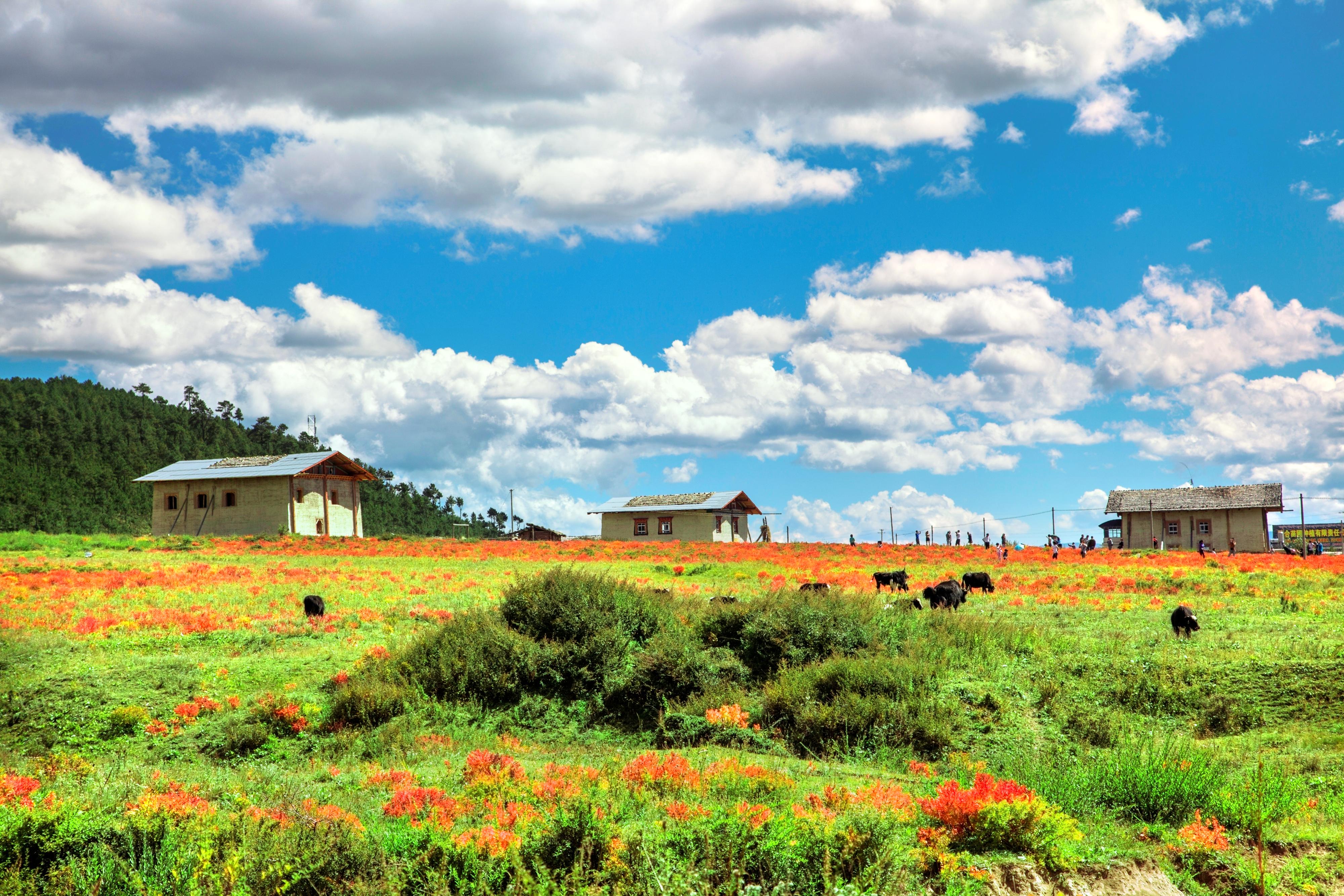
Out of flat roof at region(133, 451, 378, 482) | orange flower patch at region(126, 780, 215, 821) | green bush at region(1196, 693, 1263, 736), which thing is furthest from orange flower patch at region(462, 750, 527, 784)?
flat roof at region(133, 451, 378, 482)

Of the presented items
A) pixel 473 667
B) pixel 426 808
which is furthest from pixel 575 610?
pixel 426 808

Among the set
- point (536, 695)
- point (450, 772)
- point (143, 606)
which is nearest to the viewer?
point (450, 772)

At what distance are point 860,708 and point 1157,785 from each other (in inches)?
202

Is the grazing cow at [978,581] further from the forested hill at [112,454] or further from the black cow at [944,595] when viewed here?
the forested hill at [112,454]

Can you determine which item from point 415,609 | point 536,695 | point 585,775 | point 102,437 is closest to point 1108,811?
point 585,775

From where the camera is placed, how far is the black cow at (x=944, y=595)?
74.1 ft

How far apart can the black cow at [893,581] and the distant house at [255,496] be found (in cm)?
4007

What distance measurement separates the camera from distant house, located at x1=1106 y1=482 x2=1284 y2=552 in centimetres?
6581

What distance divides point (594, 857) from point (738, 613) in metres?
10.7

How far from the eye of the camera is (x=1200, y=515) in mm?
67125

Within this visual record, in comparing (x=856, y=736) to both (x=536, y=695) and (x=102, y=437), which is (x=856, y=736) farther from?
(x=102, y=437)

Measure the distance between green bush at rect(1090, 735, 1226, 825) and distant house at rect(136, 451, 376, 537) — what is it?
54.3 metres

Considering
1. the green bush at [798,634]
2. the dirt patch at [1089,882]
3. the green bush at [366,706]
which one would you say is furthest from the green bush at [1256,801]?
the green bush at [366,706]

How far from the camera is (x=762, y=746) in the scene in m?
13.8
